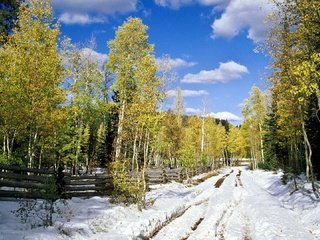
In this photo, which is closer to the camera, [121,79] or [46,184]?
[46,184]

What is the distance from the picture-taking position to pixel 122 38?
29828 mm

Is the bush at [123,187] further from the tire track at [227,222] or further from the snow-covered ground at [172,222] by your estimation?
the tire track at [227,222]

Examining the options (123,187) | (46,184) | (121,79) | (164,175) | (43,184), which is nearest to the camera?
(46,184)

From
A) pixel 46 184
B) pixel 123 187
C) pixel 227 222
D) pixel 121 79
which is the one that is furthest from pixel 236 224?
pixel 121 79

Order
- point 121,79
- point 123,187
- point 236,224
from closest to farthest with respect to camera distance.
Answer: point 236,224
point 123,187
point 121,79

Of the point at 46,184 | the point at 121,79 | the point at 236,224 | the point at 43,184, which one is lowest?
the point at 236,224

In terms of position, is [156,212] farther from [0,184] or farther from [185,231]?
[0,184]

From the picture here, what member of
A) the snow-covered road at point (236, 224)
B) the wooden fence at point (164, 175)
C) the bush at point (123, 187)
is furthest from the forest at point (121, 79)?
the wooden fence at point (164, 175)

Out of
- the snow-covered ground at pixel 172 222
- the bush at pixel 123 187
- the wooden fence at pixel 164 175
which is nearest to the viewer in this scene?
the snow-covered ground at pixel 172 222

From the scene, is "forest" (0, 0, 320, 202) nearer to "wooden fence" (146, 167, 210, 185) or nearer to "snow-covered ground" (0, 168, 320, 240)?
"snow-covered ground" (0, 168, 320, 240)

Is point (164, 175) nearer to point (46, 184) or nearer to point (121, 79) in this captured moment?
point (121, 79)

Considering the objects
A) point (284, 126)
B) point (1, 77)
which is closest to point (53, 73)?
point (1, 77)

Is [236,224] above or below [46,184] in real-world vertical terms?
below

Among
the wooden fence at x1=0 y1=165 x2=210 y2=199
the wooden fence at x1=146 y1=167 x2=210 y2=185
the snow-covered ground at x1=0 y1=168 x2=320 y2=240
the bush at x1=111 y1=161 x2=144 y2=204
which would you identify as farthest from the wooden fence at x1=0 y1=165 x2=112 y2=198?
the wooden fence at x1=146 y1=167 x2=210 y2=185
